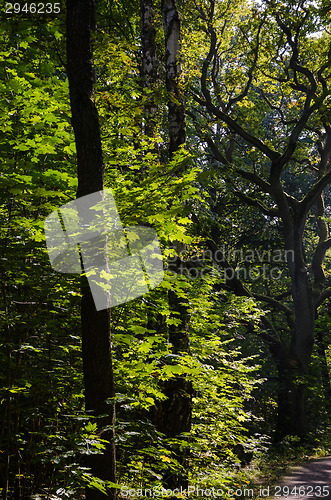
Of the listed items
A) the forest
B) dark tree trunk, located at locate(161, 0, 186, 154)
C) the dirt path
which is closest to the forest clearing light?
the forest

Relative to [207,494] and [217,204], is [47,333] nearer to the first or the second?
[207,494]

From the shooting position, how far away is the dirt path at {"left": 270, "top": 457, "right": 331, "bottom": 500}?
323 inches

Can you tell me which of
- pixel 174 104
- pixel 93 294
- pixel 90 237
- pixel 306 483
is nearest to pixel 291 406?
pixel 306 483

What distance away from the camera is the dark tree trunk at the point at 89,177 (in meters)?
3.82

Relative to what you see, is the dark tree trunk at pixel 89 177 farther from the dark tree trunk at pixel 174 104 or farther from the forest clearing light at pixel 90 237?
the dark tree trunk at pixel 174 104

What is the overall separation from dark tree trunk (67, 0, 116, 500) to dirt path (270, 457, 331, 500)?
5.87 metres

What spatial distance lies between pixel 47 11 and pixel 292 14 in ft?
39.8

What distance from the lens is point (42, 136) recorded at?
4094mm

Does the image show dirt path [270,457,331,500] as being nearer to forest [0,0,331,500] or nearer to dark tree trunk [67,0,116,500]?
forest [0,0,331,500]

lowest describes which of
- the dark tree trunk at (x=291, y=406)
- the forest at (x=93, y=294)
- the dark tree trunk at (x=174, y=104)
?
the dark tree trunk at (x=291, y=406)

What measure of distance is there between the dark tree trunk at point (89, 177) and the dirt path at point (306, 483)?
587 cm

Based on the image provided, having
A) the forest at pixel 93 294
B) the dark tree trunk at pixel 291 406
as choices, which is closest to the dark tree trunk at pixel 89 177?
the forest at pixel 93 294

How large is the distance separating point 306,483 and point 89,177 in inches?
328

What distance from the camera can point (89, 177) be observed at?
13.0ft
